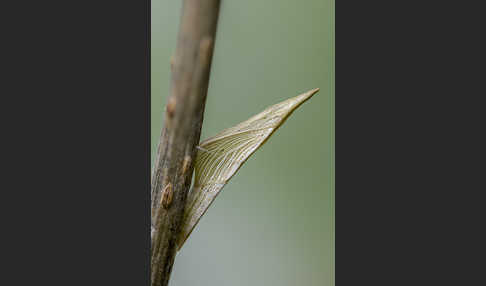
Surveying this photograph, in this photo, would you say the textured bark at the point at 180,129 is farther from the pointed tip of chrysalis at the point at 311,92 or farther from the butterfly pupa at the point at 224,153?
the pointed tip of chrysalis at the point at 311,92

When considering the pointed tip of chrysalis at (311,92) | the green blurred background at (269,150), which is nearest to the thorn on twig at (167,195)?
the green blurred background at (269,150)

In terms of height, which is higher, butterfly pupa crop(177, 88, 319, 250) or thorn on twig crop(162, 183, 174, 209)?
butterfly pupa crop(177, 88, 319, 250)

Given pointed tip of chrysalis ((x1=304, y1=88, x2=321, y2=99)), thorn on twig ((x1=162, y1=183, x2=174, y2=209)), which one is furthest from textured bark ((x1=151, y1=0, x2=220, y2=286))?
pointed tip of chrysalis ((x1=304, y1=88, x2=321, y2=99))

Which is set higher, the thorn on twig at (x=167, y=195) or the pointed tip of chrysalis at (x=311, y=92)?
the pointed tip of chrysalis at (x=311, y=92)

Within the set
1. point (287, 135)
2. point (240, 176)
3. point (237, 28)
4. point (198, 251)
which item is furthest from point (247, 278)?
point (237, 28)

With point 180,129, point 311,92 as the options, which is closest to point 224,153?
point 180,129

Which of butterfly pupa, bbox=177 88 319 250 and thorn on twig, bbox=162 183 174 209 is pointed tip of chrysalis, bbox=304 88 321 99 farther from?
thorn on twig, bbox=162 183 174 209

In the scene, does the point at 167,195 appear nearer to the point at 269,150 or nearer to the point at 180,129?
the point at 180,129
